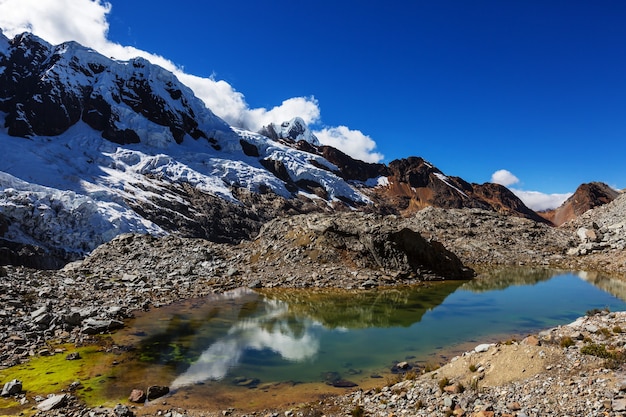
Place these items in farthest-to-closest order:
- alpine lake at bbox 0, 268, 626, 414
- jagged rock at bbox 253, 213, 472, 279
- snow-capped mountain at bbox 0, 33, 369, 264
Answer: snow-capped mountain at bbox 0, 33, 369, 264 < jagged rock at bbox 253, 213, 472, 279 < alpine lake at bbox 0, 268, 626, 414

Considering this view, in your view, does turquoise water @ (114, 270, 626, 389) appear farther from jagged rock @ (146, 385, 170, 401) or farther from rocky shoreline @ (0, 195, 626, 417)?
rocky shoreline @ (0, 195, 626, 417)

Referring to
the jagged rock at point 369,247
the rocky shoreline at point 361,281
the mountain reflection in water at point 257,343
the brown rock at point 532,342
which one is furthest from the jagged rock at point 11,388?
the jagged rock at point 369,247

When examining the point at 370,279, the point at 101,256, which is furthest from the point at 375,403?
the point at 101,256

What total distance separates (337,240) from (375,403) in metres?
31.6

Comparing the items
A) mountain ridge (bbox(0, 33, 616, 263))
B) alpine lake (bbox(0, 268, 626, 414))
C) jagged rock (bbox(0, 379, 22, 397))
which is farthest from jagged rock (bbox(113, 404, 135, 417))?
mountain ridge (bbox(0, 33, 616, 263))

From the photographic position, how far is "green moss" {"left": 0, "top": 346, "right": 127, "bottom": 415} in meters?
14.6

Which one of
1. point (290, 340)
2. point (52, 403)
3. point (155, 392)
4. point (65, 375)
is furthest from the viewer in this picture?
point (290, 340)

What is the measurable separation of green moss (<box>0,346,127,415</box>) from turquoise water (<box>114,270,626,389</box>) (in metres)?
1.49

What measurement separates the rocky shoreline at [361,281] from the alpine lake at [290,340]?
60.9 inches

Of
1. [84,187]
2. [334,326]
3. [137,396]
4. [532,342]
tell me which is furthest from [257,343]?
[84,187]

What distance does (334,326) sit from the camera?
86.0 ft

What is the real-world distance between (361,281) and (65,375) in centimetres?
2703

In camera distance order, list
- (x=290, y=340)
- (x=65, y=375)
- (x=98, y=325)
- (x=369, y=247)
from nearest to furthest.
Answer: (x=65, y=375) → (x=98, y=325) → (x=290, y=340) → (x=369, y=247)

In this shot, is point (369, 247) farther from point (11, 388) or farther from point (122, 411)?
point (11, 388)
